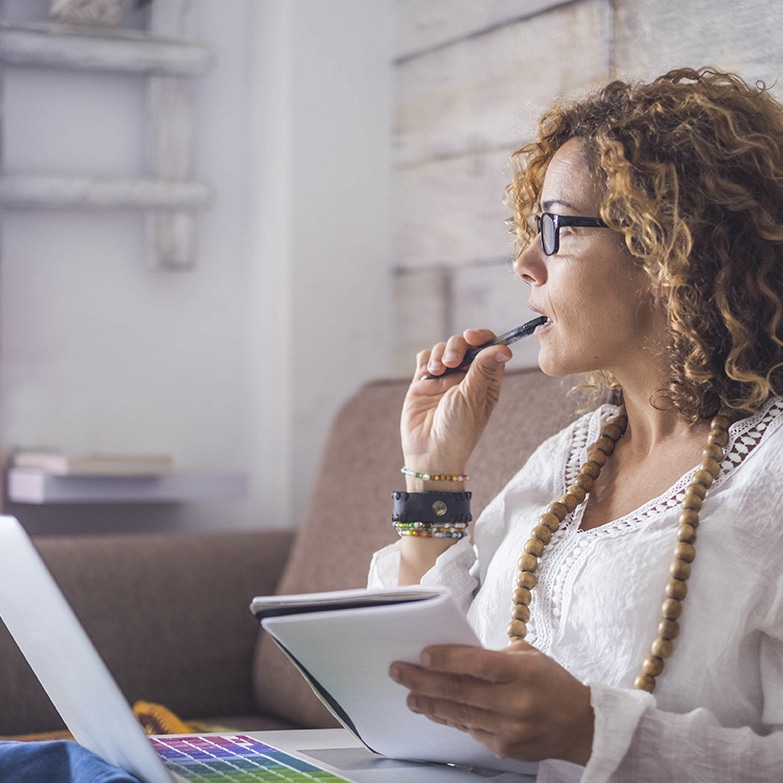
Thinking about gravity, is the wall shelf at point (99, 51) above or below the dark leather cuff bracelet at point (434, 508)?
above

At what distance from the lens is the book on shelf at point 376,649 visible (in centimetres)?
76

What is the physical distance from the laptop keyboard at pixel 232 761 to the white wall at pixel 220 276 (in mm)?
1305

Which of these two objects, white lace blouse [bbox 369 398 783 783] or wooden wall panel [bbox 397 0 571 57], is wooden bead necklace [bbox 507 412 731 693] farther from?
wooden wall panel [bbox 397 0 571 57]

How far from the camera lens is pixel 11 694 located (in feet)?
5.52

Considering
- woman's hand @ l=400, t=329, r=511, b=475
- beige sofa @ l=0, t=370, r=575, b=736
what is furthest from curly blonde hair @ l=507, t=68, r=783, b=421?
beige sofa @ l=0, t=370, r=575, b=736

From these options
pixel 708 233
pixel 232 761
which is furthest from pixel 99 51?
pixel 232 761

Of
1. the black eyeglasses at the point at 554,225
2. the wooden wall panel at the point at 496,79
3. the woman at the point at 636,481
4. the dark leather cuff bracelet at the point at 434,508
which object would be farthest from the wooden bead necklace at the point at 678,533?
the wooden wall panel at the point at 496,79

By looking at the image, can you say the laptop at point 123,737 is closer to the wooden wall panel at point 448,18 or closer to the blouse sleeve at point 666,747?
the blouse sleeve at point 666,747

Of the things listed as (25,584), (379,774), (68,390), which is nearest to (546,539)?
(379,774)

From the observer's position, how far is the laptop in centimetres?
86

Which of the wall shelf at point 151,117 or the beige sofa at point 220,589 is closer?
the beige sofa at point 220,589

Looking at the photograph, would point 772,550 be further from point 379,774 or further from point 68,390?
point 68,390

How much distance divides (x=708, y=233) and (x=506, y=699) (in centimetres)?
52

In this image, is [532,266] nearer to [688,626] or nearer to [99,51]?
[688,626]
